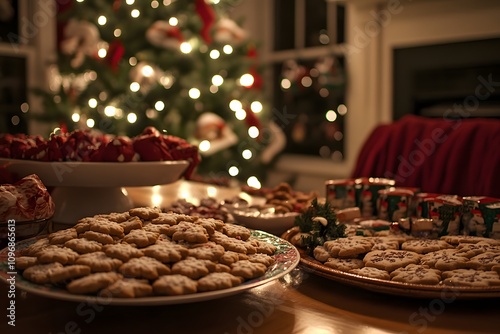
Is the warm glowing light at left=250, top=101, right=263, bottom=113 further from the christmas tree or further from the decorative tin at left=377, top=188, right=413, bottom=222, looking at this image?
the decorative tin at left=377, top=188, right=413, bottom=222

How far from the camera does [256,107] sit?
4.00m

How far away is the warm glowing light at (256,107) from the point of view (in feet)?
13.0

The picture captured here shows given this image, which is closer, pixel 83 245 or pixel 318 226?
pixel 83 245

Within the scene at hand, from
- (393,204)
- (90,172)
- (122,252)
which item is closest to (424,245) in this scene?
(393,204)

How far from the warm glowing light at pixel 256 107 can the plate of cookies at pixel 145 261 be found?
10.3 feet

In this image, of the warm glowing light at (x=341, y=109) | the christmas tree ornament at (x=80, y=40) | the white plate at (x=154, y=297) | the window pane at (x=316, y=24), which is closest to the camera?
the white plate at (x=154, y=297)

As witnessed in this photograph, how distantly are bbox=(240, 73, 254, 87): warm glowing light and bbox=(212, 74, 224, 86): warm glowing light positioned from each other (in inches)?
7.6

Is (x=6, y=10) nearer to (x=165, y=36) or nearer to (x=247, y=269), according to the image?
(x=165, y=36)

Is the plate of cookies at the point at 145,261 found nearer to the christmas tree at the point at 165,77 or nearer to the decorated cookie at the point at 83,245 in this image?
the decorated cookie at the point at 83,245

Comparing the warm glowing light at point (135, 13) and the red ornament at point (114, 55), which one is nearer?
the red ornament at point (114, 55)

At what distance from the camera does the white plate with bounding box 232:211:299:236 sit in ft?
3.94

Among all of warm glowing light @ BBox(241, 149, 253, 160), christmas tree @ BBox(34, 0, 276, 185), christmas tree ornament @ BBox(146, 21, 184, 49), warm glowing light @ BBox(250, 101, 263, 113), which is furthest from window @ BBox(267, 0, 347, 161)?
christmas tree ornament @ BBox(146, 21, 184, 49)

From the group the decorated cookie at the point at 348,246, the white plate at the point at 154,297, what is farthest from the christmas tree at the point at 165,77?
the white plate at the point at 154,297

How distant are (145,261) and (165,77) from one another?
3.17 metres
